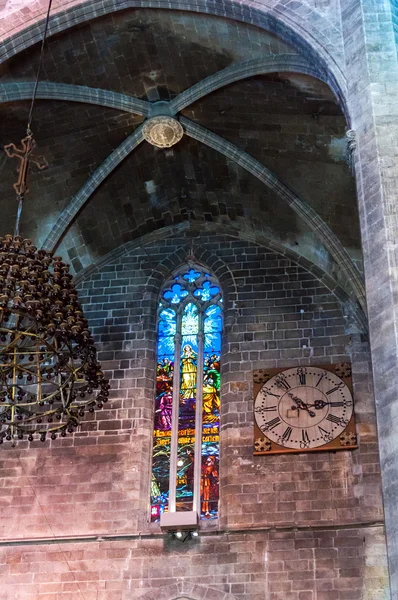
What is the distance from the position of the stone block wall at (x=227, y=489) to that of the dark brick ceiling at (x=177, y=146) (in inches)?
35.5

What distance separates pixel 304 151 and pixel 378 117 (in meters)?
3.70

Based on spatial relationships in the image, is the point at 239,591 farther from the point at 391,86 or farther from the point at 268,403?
the point at 391,86

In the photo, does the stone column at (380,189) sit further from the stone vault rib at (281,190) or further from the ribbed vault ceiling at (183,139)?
the stone vault rib at (281,190)

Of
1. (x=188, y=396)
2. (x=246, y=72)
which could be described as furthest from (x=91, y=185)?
(x=188, y=396)

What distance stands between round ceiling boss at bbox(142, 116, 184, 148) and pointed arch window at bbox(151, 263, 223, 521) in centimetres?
183

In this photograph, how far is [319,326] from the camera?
46.7 feet

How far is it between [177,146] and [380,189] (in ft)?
17.8

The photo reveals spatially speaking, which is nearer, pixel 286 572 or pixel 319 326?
pixel 286 572

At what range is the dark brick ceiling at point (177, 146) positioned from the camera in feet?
43.1

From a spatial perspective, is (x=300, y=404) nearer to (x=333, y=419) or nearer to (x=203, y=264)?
(x=333, y=419)

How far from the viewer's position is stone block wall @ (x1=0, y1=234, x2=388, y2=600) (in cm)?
1256

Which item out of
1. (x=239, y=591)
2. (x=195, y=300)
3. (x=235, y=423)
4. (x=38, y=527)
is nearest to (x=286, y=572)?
(x=239, y=591)

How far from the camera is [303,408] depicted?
13594mm

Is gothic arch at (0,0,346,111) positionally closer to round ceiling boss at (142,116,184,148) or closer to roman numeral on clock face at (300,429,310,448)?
round ceiling boss at (142,116,184,148)
